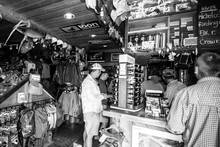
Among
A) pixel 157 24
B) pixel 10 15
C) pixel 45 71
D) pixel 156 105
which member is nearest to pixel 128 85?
pixel 156 105

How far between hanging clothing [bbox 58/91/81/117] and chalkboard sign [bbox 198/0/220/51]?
12.5 feet

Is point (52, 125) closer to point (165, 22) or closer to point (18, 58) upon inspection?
point (18, 58)

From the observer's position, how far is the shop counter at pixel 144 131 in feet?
5.17

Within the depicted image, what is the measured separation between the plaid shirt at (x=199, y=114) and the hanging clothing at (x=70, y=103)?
3370 mm

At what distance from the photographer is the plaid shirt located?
1.17 meters

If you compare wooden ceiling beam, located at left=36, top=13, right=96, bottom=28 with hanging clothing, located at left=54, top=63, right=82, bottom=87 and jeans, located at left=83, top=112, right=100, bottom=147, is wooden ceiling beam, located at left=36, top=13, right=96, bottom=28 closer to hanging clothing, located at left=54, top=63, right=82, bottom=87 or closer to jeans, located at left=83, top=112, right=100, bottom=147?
hanging clothing, located at left=54, top=63, right=82, bottom=87

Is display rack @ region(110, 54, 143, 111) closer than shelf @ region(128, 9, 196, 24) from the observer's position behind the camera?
Yes

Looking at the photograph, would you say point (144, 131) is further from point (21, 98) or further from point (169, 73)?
point (21, 98)

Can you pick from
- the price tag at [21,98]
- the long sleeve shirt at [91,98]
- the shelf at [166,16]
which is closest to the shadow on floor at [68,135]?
the long sleeve shirt at [91,98]

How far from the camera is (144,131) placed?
1763 mm

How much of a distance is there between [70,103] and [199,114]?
3751mm

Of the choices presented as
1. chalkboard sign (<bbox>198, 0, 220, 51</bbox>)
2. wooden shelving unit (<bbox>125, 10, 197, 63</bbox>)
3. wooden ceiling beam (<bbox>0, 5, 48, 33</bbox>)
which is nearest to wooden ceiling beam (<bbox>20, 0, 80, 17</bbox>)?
wooden ceiling beam (<bbox>0, 5, 48, 33</bbox>)

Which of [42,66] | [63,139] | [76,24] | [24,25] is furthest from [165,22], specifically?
[42,66]

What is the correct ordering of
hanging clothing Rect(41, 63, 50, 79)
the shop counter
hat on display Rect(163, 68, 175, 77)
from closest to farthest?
1. the shop counter
2. hat on display Rect(163, 68, 175, 77)
3. hanging clothing Rect(41, 63, 50, 79)
